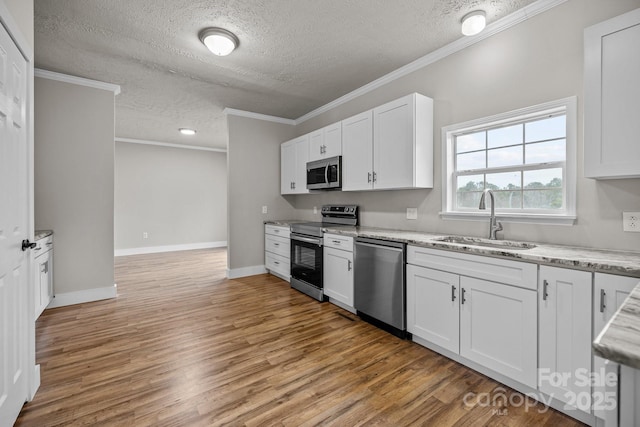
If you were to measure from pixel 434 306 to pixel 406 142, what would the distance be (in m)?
1.52

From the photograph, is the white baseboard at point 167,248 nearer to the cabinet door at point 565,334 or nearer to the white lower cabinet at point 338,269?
the white lower cabinet at point 338,269

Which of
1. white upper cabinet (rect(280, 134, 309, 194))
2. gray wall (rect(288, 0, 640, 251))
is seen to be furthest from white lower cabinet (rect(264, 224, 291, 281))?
gray wall (rect(288, 0, 640, 251))

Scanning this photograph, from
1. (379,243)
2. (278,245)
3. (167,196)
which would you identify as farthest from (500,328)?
(167,196)

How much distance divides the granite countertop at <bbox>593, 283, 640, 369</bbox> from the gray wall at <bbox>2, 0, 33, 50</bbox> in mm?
2601

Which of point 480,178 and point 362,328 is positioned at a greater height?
point 480,178

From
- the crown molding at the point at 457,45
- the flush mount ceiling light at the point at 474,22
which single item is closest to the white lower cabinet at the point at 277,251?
the crown molding at the point at 457,45

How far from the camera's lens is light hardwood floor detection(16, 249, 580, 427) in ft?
5.50

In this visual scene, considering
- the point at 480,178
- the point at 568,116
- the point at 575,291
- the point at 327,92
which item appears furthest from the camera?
the point at 327,92

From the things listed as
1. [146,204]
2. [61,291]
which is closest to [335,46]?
[61,291]

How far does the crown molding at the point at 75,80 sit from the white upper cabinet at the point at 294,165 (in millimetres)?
2383

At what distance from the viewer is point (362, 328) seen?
2.81 meters

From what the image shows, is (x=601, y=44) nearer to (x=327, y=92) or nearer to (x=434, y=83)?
(x=434, y=83)

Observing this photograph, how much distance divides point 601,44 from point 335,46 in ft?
6.45

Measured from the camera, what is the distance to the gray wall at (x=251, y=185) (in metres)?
4.73
